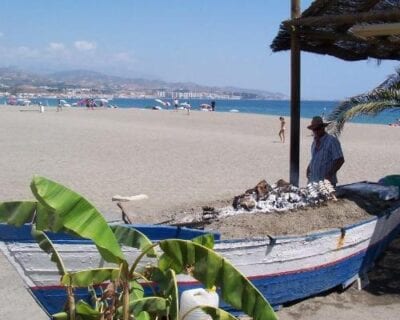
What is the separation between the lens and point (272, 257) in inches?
218

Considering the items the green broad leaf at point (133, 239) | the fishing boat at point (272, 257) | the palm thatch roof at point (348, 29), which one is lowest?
the fishing boat at point (272, 257)

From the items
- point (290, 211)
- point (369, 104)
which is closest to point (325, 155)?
point (369, 104)

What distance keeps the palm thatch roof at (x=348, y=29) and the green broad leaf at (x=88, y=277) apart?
4.58m

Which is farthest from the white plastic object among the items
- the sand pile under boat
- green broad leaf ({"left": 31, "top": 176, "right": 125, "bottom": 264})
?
the sand pile under boat

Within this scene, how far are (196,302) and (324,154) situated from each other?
13.4ft

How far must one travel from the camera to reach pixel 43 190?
328cm

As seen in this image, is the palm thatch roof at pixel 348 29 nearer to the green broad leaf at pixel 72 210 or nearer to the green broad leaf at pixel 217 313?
the green broad leaf at pixel 217 313

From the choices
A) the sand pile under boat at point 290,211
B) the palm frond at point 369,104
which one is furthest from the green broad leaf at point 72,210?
the palm frond at point 369,104

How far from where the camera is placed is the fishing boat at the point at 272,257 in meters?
4.60

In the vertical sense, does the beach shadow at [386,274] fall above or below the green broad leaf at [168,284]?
below

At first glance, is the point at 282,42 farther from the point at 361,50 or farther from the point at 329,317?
the point at 329,317

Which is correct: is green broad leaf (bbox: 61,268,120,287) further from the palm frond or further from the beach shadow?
the palm frond

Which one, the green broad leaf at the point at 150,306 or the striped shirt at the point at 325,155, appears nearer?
the green broad leaf at the point at 150,306

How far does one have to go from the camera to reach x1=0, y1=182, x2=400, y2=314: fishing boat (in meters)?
4.60
